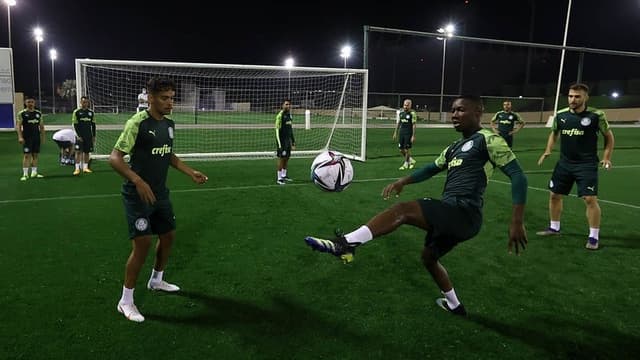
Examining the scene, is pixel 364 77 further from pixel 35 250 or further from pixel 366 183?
pixel 35 250

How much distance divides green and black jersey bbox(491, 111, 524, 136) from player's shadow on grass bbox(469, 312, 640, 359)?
1245cm

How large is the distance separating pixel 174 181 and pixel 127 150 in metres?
9.13

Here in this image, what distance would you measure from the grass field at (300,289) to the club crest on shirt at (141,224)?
89cm

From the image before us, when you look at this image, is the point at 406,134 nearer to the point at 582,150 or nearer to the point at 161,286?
the point at 582,150

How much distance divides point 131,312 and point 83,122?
11302 mm

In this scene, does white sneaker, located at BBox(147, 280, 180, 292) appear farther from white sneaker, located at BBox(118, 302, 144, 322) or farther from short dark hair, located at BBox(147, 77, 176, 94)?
short dark hair, located at BBox(147, 77, 176, 94)

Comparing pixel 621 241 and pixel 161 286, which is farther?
pixel 621 241

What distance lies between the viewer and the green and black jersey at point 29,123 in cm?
1355

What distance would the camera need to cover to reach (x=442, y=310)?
525 cm

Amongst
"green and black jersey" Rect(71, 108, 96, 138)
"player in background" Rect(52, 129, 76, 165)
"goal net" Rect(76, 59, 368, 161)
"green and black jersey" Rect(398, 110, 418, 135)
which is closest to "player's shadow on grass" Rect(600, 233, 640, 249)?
"green and black jersey" Rect(398, 110, 418, 135)

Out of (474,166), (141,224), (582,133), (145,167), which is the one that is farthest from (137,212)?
(582,133)

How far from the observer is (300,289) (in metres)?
5.80

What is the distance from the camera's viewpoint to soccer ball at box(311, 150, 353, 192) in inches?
211

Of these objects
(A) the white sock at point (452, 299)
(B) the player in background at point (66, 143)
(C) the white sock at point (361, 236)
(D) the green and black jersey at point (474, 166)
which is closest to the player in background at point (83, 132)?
(B) the player in background at point (66, 143)
